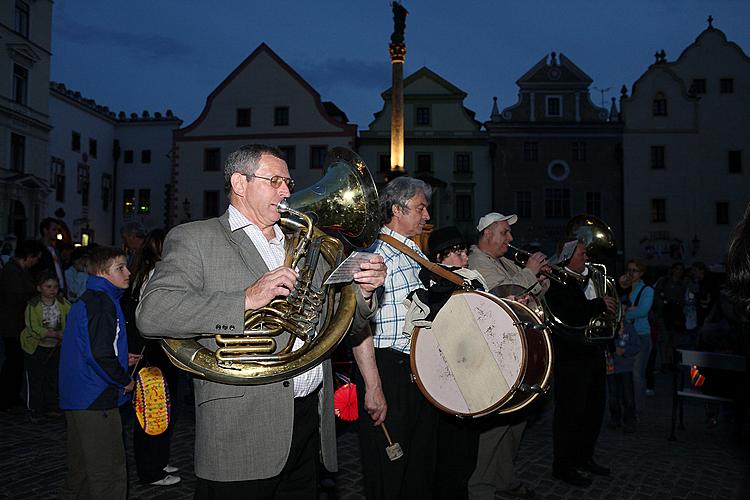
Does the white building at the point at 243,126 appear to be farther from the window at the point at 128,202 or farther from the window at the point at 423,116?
the window at the point at 128,202

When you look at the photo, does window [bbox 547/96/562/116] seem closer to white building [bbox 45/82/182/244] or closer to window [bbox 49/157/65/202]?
white building [bbox 45/82/182/244]

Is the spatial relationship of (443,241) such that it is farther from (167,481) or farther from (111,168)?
(111,168)

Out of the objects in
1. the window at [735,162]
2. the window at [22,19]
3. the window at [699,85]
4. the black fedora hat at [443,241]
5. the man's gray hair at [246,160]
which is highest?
the window at [22,19]

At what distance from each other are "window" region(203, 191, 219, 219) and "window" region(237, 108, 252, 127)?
4130 millimetres

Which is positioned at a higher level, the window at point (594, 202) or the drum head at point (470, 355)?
the window at point (594, 202)

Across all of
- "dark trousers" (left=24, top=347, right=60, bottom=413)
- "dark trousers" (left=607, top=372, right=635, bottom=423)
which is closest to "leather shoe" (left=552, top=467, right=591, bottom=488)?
"dark trousers" (left=607, top=372, right=635, bottom=423)

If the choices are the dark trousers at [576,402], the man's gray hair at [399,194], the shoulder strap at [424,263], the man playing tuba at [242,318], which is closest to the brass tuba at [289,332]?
the man playing tuba at [242,318]

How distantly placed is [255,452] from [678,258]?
31.7 metres

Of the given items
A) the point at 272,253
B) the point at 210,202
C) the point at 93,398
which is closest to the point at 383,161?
the point at 210,202

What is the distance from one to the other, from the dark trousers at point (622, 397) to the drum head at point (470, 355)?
469 cm

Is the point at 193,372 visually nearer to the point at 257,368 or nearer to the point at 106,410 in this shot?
the point at 257,368

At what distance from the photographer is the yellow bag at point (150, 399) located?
4.05 meters

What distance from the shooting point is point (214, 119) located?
111ft

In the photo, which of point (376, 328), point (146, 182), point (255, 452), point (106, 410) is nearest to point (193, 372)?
point (255, 452)
